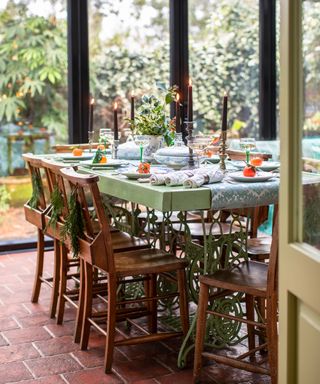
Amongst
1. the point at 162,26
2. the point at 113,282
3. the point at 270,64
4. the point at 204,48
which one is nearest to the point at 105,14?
the point at 162,26

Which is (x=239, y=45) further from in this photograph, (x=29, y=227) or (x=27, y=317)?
(x=27, y=317)

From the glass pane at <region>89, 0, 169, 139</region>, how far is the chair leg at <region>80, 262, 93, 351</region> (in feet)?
8.36

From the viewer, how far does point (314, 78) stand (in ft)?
6.02

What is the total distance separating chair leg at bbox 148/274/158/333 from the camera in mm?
3565

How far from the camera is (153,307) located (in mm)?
3598

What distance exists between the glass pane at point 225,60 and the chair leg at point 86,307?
3023 millimetres

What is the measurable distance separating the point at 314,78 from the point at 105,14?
4102mm

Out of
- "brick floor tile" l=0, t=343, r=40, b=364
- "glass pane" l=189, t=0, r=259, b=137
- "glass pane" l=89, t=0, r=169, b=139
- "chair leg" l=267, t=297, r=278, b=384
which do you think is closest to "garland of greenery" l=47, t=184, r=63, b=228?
"brick floor tile" l=0, t=343, r=40, b=364

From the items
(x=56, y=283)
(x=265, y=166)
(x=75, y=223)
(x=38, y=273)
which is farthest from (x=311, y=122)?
(x=38, y=273)

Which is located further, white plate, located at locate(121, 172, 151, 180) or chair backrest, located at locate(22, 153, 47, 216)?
chair backrest, located at locate(22, 153, 47, 216)

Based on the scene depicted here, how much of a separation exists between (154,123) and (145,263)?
39.3 inches

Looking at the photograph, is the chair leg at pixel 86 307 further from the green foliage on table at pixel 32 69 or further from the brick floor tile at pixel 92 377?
the green foliage on table at pixel 32 69

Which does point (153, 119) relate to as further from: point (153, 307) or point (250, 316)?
point (250, 316)

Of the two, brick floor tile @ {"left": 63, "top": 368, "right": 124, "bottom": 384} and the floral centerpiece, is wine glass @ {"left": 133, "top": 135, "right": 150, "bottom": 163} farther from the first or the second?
brick floor tile @ {"left": 63, "top": 368, "right": 124, "bottom": 384}
